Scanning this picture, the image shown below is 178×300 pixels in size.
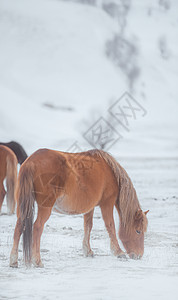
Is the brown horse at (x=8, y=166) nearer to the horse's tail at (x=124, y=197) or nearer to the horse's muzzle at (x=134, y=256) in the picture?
the horse's tail at (x=124, y=197)

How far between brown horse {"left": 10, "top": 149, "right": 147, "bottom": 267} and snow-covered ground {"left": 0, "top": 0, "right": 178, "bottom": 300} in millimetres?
213

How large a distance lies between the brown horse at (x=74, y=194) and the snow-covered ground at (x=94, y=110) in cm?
21

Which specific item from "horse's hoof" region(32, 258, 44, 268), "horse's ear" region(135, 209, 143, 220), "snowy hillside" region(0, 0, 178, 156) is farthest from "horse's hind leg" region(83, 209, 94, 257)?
"snowy hillside" region(0, 0, 178, 156)

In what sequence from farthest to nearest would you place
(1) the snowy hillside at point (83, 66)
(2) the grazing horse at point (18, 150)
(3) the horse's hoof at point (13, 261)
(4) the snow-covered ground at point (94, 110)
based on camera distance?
(1) the snowy hillside at point (83, 66), (2) the grazing horse at point (18, 150), (3) the horse's hoof at point (13, 261), (4) the snow-covered ground at point (94, 110)

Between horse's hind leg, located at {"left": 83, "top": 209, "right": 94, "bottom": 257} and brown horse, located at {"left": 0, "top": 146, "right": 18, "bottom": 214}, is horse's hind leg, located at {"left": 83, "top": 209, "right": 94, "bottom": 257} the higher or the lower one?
the lower one

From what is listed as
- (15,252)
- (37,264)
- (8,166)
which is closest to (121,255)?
(37,264)

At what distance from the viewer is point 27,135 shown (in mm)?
58594

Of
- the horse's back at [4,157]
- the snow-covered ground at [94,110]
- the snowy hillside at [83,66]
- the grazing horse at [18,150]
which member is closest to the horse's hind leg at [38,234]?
the snow-covered ground at [94,110]

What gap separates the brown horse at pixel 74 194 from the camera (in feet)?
11.1

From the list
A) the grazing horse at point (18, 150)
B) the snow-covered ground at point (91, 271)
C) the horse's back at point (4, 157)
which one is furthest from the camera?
the grazing horse at point (18, 150)

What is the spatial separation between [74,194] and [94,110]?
279ft

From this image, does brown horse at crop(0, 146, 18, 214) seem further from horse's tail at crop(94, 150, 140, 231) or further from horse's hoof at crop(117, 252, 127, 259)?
horse's hoof at crop(117, 252, 127, 259)

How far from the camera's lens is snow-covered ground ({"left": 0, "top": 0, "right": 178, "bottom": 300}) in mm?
3145

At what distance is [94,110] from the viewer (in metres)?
88.1
